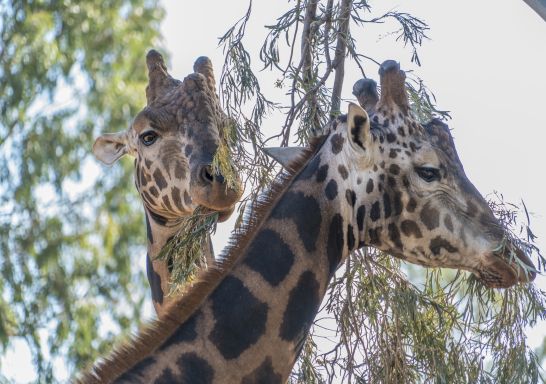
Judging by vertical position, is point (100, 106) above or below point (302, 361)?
above

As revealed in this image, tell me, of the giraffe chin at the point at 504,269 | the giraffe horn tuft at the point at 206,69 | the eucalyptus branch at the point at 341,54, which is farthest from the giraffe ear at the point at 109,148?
the giraffe chin at the point at 504,269

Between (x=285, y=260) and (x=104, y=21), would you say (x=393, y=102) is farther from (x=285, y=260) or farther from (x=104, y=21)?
(x=104, y=21)

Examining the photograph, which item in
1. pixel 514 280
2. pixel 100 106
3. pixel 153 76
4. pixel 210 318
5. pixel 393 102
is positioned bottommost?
pixel 210 318

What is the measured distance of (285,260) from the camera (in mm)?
6848

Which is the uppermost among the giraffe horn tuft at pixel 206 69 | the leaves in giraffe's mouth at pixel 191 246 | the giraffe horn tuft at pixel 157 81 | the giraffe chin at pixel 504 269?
the giraffe horn tuft at pixel 206 69

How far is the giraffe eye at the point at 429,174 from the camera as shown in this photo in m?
7.05

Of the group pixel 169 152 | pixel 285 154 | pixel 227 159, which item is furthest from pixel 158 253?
pixel 285 154

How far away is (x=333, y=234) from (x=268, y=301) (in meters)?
0.49

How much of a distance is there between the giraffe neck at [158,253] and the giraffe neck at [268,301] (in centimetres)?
199

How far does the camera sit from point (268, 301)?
22.1 feet

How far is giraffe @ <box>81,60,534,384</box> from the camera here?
21.8 ft

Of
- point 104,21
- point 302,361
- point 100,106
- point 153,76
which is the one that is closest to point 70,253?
point 100,106

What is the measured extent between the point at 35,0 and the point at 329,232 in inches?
639

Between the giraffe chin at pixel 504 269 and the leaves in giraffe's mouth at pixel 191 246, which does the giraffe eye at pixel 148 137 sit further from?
the giraffe chin at pixel 504 269
